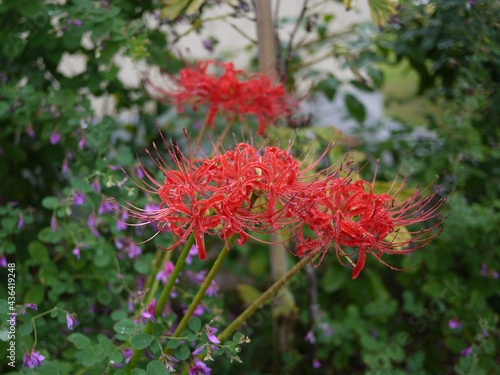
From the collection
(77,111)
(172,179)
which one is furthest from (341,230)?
(77,111)

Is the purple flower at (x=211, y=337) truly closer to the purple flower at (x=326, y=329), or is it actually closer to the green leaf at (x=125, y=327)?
the green leaf at (x=125, y=327)

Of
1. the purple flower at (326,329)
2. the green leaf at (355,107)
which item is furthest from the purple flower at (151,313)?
the green leaf at (355,107)

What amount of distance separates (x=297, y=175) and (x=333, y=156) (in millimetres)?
683

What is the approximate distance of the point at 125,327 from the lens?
136 centimetres

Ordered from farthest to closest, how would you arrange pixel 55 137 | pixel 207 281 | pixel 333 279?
pixel 333 279 < pixel 55 137 < pixel 207 281

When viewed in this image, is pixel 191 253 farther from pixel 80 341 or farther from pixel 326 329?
pixel 326 329

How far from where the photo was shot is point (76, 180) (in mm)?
1615

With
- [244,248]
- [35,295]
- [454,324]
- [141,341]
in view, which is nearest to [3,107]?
[35,295]

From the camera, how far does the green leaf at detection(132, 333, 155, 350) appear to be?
4.19 ft

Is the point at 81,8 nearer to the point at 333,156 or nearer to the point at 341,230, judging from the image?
the point at 333,156

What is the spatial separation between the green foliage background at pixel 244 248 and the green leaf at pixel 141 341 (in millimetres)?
82

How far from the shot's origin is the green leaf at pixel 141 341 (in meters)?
1.28

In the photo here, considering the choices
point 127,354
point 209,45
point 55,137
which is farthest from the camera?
point 209,45

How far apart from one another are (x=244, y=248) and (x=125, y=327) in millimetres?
1113
